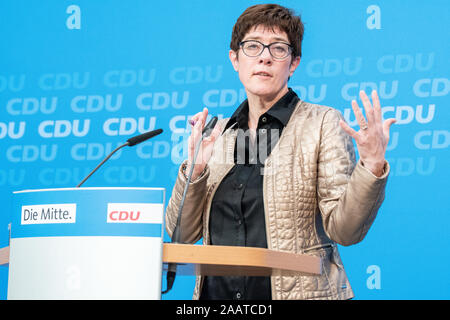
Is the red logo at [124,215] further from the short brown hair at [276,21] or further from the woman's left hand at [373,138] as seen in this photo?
the short brown hair at [276,21]

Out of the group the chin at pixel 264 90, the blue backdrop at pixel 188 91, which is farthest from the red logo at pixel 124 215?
the blue backdrop at pixel 188 91

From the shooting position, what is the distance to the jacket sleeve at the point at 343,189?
6.33 feet

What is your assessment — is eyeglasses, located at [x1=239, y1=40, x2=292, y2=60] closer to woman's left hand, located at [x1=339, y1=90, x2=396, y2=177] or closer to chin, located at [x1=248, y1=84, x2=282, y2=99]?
chin, located at [x1=248, y1=84, x2=282, y2=99]

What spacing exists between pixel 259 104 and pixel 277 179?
A: 1.22 feet

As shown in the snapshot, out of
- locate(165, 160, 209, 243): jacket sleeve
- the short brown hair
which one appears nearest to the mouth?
the short brown hair

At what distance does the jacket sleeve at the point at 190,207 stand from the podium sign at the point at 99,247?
2.25 feet

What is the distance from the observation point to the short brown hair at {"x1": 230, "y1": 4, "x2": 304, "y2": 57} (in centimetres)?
246

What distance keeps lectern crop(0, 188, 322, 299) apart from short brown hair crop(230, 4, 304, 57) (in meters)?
1.11

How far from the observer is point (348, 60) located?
3.34 metres

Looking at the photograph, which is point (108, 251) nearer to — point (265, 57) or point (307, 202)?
point (307, 202)

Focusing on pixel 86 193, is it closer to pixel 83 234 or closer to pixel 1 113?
pixel 83 234

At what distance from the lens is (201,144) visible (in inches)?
88.8

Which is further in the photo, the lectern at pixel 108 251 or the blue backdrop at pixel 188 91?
the blue backdrop at pixel 188 91
